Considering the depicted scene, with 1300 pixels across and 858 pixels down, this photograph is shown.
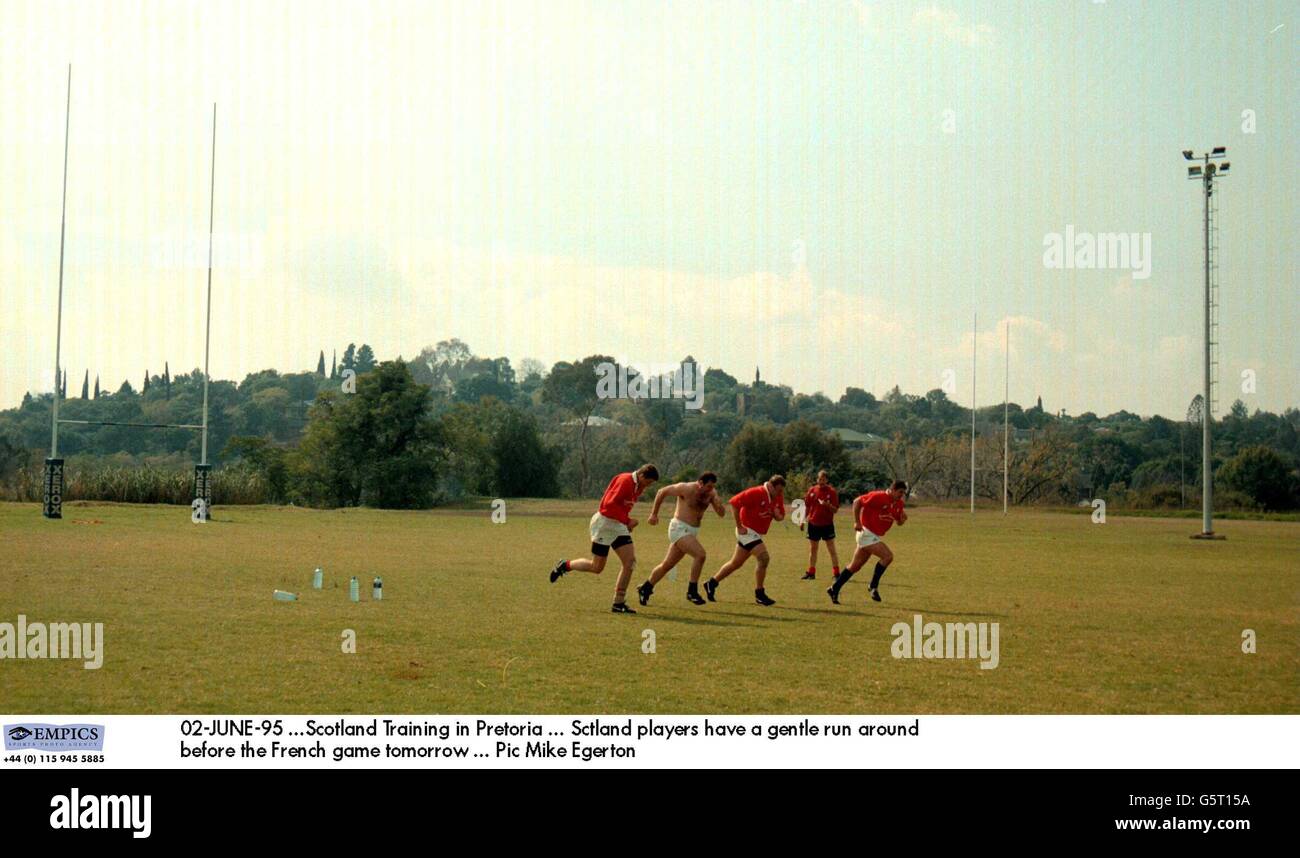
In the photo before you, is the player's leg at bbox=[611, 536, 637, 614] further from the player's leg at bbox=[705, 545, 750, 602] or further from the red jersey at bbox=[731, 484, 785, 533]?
the red jersey at bbox=[731, 484, 785, 533]

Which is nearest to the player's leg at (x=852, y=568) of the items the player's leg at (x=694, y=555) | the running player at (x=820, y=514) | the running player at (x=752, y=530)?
the running player at (x=752, y=530)

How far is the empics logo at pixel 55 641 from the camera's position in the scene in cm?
1144

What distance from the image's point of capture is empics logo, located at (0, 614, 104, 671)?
37.5 ft

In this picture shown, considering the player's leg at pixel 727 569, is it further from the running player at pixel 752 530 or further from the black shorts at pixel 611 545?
the black shorts at pixel 611 545

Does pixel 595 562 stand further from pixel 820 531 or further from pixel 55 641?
pixel 820 531

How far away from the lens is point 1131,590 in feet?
72.0

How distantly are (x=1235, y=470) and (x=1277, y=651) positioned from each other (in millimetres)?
68610

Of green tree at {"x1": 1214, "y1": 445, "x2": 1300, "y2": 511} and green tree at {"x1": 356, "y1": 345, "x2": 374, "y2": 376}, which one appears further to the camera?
green tree at {"x1": 356, "y1": 345, "x2": 374, "y2": 376}

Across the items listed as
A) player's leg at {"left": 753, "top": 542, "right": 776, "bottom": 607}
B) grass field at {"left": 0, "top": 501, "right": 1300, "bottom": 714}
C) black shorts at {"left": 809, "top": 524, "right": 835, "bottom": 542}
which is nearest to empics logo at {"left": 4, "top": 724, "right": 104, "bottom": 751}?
grass field at {"left": 0, "top": 501, "right": 1300, "bottom": 714}

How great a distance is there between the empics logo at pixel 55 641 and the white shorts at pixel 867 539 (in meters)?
10.4

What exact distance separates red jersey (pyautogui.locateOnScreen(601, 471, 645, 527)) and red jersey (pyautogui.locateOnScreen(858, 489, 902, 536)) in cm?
392

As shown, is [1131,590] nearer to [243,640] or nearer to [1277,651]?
[1277,651]

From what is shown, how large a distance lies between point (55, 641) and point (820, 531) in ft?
46.4
